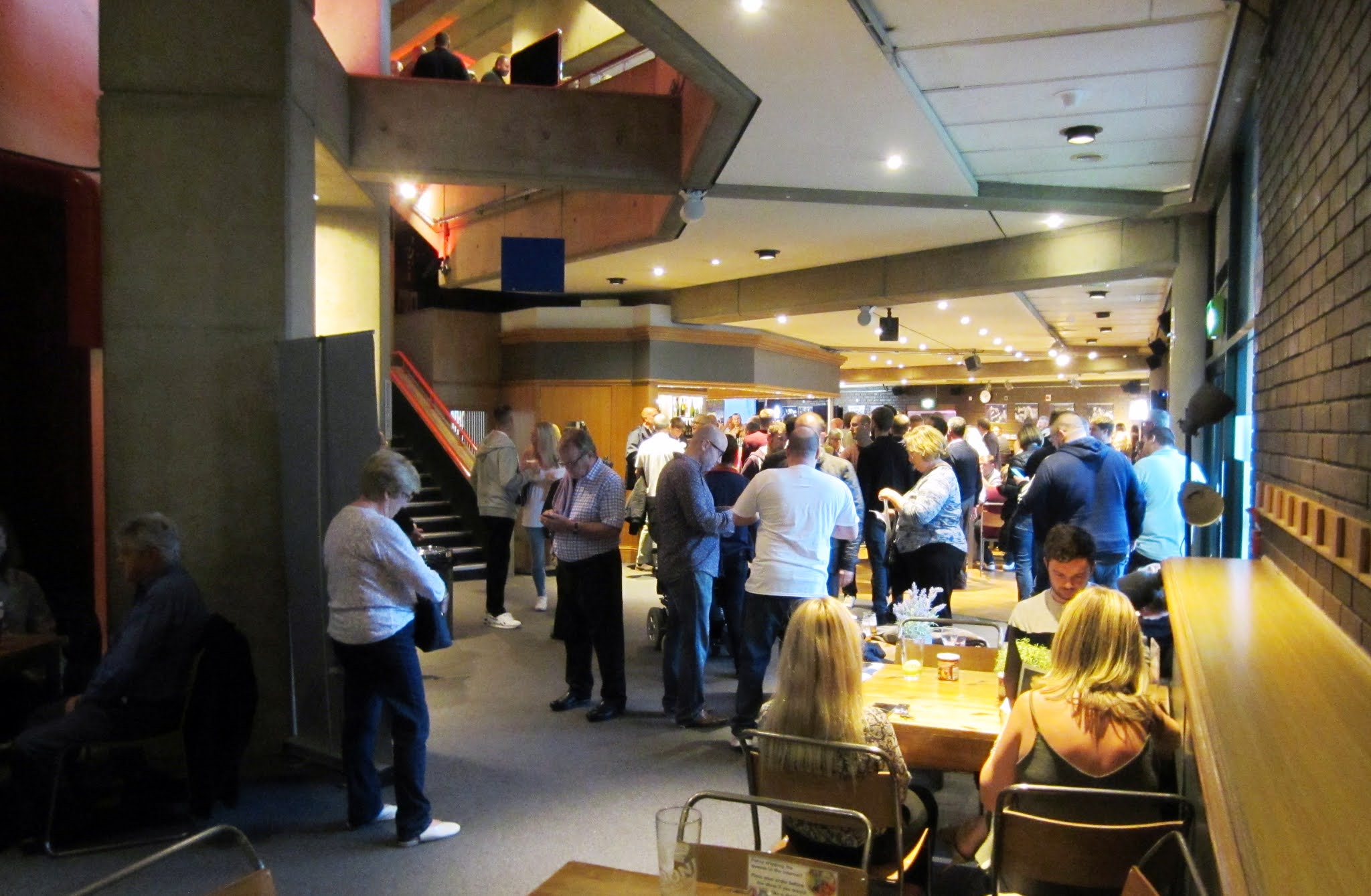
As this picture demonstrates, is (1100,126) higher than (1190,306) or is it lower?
higher

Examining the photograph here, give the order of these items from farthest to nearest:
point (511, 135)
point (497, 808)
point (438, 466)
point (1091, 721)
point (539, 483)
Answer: point (438, 466), point (539, 483), point (511, 135), point (497, 808), point (1091, 721)

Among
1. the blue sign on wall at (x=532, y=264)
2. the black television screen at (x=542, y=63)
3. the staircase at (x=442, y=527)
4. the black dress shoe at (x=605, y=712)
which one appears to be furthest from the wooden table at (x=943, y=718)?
the staircase at (x=442, y=527)

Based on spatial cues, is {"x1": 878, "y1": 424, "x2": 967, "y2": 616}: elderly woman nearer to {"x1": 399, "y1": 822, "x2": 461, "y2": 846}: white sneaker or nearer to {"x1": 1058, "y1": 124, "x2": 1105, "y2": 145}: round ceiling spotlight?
{"x1": 1058, "y1": 124, "x2": 1105, "y2": 145}: round ceiling spotlight

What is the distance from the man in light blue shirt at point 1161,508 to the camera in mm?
6266

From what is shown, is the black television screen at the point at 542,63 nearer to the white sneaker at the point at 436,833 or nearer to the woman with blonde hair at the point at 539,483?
the woman with blonde hair at the point at 539,483

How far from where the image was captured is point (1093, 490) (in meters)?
6.05

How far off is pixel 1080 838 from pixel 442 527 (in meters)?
9.60

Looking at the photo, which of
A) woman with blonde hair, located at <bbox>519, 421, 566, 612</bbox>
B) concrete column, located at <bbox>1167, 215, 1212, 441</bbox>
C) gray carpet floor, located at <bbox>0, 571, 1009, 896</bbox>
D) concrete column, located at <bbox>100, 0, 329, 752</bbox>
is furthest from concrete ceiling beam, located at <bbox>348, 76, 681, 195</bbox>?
concrete column, located at <bbox>1167, 215, 1212, 441</bbox>

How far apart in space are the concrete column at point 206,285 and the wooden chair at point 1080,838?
11.3 feet

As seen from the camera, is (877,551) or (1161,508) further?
(877,551)

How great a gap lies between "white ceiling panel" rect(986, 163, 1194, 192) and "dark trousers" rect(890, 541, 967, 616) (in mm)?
2787

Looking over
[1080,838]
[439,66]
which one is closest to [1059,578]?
[1080,838]

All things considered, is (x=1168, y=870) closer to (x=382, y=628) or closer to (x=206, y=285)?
(x=382, y=628)

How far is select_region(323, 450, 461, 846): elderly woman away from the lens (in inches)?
153
